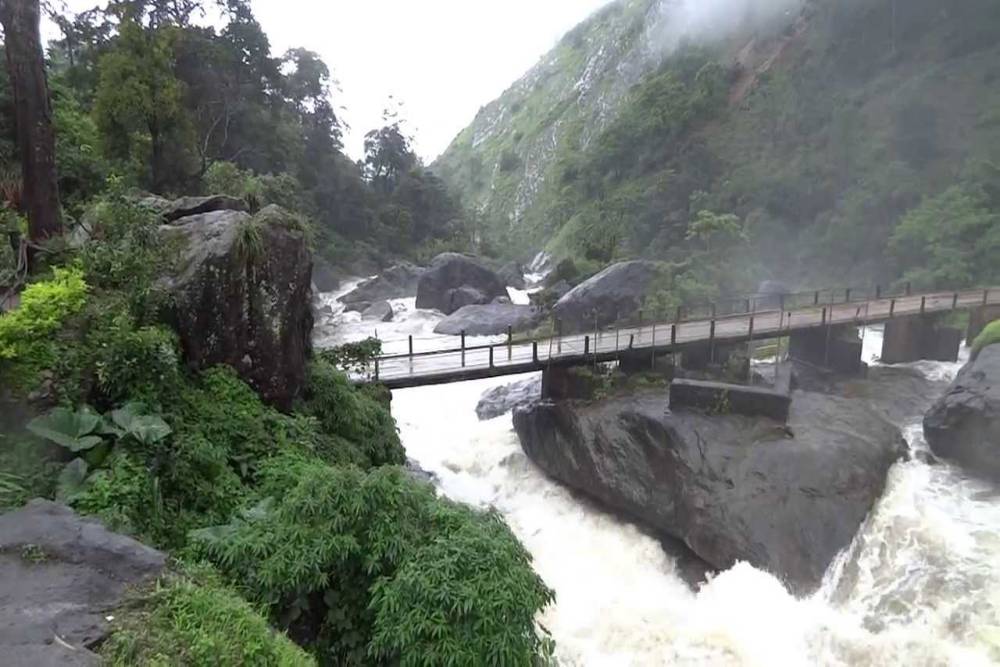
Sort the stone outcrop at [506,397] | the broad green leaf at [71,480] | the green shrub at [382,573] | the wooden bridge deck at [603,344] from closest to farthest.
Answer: the green shrub at [382,573], the broad green leaf at [71,480], the wooden bridge deck at [603,344], the stone outcrop at [506,397]

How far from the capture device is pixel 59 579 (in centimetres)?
397

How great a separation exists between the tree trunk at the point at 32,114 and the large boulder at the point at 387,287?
24.8 m

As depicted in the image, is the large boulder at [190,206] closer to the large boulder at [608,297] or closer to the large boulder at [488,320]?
the large boulder at [488,320]

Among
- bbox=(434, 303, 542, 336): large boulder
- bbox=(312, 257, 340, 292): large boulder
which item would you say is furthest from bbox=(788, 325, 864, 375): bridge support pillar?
bbox=(312, 257, 340, 292): large boulder

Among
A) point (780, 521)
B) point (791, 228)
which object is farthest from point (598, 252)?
point (780, 521)

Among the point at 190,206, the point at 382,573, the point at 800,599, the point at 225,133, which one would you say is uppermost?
the point at 225,133

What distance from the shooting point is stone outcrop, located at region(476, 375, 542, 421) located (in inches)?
664

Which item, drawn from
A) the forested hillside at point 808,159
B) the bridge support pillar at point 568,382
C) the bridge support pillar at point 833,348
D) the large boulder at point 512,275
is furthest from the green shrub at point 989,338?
the large boulder at point 512,275

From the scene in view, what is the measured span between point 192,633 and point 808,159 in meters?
45.4

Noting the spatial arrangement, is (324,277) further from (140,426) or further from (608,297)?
(140,426)

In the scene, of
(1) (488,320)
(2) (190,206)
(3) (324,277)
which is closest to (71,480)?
(2) (190,206)

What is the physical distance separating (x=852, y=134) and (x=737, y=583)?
39548mm

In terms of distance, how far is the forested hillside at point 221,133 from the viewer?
16.1 meters

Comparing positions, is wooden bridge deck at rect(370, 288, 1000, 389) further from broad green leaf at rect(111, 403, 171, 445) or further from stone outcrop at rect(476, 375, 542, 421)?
broad green leaf at rect(111, 403, 171, 445)
